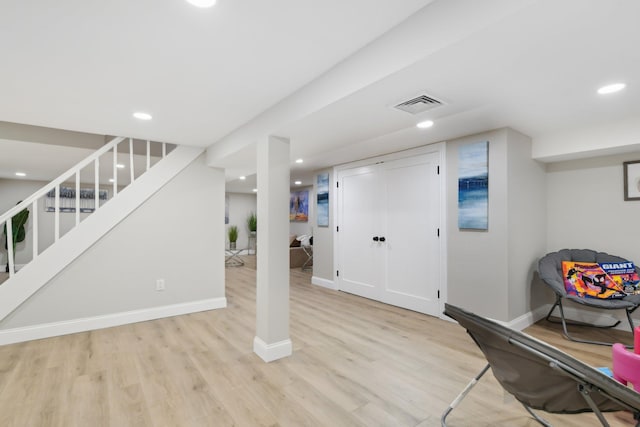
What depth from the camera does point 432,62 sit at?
5.18 ft

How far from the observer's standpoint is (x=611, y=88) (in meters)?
2.13

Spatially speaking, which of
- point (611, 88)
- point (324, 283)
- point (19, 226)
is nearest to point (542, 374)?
point (611, 88)

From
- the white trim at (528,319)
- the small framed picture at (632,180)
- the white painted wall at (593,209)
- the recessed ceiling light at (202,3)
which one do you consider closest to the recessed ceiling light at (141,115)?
the recessed ceiling light at (202,3)

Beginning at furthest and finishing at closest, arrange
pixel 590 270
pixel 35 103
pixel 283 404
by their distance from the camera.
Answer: pixel 590 270 < pixel 35 103 < pixel 283 404

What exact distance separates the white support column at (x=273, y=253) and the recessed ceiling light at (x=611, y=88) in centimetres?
244

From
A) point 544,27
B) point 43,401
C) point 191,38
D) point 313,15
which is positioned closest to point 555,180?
point 544,27

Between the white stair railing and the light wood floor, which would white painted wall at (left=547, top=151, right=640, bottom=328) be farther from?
the white stair railing

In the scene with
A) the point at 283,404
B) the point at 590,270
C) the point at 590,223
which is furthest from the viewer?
the point at 590,223

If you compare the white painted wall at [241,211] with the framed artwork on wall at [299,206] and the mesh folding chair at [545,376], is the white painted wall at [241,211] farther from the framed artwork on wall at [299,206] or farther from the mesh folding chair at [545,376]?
the mesh folding chair at [545,376]

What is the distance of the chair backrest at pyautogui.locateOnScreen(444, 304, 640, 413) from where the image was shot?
4.00ft

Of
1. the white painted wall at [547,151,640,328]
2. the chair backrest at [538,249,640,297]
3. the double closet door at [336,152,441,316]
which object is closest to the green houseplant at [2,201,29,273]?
the double closet door at [336,152,441,316]

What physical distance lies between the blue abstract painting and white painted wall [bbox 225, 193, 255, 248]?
326 inches

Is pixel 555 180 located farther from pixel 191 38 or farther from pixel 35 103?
pixel 35 103

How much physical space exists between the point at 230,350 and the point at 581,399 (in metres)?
2.56
